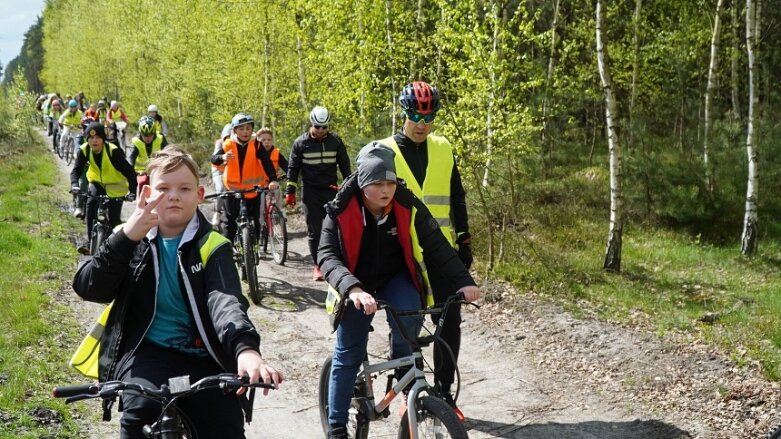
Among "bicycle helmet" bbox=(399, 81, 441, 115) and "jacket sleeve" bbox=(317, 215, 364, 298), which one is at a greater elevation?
"bicycle helmet" bbox=(399, 81, 441, 115)

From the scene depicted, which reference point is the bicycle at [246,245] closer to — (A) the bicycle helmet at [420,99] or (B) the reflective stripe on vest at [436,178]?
(B) the reflective stripe on vest at [436,178]

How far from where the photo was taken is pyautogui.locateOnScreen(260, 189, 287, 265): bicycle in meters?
13.0

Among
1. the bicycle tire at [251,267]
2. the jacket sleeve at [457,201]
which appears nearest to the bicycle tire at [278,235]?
the bicycle tire at [251,267]

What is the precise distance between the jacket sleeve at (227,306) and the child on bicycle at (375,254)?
1.28 metres

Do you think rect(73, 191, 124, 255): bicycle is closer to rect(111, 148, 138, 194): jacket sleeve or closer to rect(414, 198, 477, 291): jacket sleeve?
rect(111, 148, 138, 194): jacket sleeve

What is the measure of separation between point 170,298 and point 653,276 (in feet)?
33.8

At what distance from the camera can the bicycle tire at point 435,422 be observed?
419cm

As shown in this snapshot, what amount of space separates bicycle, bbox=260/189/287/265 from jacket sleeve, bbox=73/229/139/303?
9313 millimetres

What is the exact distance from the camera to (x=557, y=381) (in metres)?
7.54

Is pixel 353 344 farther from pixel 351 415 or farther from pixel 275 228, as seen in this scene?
pixel 275 228

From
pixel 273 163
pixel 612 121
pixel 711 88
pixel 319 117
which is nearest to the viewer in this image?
pixel 319 117

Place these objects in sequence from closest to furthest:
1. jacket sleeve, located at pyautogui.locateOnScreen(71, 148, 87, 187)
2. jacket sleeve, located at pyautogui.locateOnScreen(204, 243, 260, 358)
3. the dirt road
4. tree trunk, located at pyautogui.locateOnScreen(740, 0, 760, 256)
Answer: jacket sleeve, located at pyautogui.locateOnScreen(204, 243, 260, 358) → the dirt road → jacket sleeve, located at pyautogui.locateOnScreen(71, 148, 87, 187) → tree trunk, located at pyautogui.locateOnScreen(740, 0, 760, 256)

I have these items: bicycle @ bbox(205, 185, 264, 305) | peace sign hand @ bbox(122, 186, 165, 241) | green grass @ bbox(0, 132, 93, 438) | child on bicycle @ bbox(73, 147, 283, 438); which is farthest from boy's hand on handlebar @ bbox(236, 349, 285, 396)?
bicycle @ bbox(205, 185, 264, 305)

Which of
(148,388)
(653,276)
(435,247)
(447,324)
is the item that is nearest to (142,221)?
(148,388)
